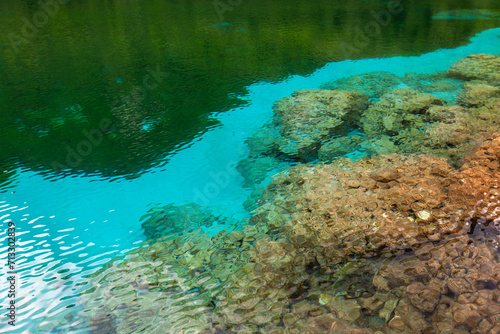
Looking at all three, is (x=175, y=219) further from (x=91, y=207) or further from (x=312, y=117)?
(x=312, y=117)

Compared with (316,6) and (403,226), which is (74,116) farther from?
(316,6)

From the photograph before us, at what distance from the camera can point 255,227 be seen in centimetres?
325

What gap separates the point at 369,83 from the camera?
21.8 feet

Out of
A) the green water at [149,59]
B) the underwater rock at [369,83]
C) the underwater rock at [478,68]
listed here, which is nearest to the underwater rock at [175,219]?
Answer: the green water at [149,59]

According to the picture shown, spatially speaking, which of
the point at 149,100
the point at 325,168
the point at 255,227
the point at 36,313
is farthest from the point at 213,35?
the point at 36,313

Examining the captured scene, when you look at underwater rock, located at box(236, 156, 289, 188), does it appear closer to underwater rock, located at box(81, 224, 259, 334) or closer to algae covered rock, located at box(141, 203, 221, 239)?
algae covered rock, located at box(141, 203, 221, 239)

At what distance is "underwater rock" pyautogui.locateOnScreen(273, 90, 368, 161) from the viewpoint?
183 inches

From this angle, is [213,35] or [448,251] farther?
[213,35]

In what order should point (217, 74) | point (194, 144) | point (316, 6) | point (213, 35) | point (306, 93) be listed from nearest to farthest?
point (194, 144), point (306, 93), point (217, 74), point (213, 35), point (316, 6)

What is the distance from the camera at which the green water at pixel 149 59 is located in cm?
492

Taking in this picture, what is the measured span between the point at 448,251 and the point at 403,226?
14.6 inches

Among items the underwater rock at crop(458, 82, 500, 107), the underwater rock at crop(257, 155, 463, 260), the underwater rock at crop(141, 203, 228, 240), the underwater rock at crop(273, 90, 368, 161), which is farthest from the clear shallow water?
the underwater rock at crop(458, 82, 500, 107)

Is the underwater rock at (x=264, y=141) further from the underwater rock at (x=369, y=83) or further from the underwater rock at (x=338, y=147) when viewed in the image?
the underwater rock at (x=369, y=83)

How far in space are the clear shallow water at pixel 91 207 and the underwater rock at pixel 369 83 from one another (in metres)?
1.86
